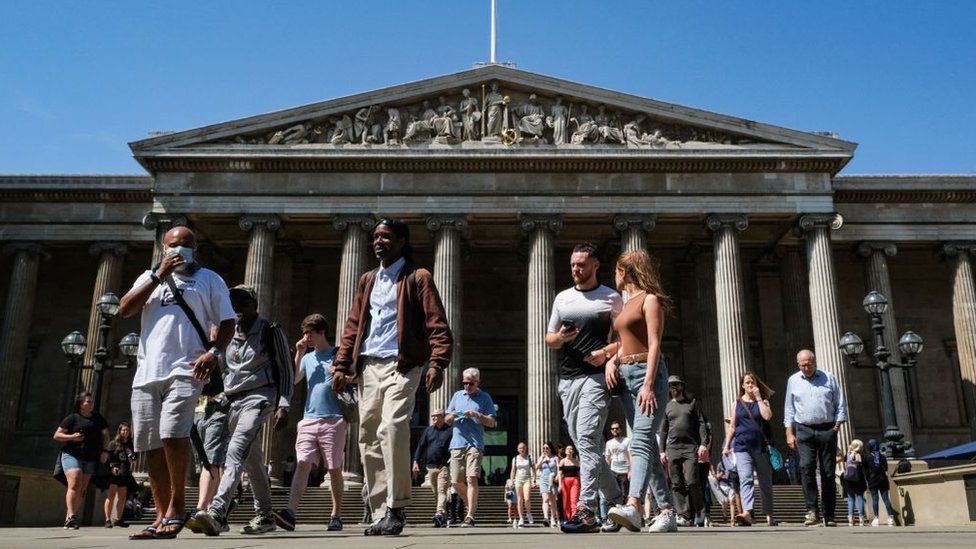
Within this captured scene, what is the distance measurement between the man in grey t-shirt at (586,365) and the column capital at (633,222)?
19450mm

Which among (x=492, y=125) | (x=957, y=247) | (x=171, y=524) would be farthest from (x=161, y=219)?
(x=957, y=247)

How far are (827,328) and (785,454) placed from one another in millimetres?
5023

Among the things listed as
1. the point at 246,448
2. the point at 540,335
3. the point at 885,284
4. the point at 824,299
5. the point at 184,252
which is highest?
the point at 885,284

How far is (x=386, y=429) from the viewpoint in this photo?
22.2ft

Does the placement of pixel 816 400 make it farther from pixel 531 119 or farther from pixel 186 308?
pixel 531 119

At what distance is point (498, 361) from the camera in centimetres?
3158

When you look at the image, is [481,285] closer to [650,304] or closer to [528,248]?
[528,248]

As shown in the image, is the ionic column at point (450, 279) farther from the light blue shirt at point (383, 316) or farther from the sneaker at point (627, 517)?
the sneaker at point (627, 517)

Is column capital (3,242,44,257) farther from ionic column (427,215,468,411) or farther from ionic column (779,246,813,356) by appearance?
ionic column (779,246,813,356)

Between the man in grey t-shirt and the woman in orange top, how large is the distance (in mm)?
134

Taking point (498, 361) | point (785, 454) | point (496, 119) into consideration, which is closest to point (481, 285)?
point (498, 361)

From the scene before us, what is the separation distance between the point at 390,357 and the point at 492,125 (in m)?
21.4

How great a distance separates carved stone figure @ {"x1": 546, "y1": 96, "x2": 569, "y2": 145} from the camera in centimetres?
2739

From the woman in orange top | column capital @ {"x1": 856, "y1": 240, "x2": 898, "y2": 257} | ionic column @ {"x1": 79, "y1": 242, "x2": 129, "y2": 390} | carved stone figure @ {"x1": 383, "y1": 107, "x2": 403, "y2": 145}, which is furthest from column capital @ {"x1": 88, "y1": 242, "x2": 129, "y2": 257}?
the woman in orange top
